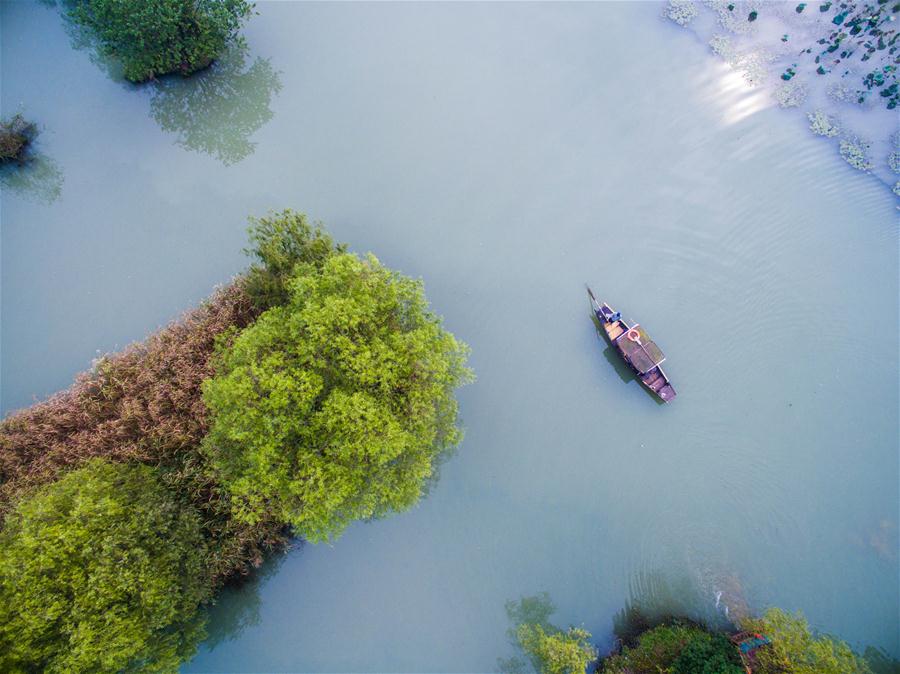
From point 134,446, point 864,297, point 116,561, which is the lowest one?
point 864,297

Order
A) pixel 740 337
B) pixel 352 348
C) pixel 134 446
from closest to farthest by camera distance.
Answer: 1. pixel 352 348
2. pixel 134 446
3. pixel 740 337

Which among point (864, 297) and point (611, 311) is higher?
point (611, 311)

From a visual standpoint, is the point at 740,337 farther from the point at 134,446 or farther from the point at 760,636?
the point at 134,446

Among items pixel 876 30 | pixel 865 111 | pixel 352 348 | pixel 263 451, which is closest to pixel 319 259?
pixel 352 348

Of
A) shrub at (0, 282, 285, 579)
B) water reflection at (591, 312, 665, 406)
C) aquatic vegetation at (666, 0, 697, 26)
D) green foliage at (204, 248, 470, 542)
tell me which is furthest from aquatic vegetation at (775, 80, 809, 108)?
shrub at (0, 282, 285, 579)

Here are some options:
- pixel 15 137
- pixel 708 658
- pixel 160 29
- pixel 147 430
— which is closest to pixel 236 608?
pixel 147 430

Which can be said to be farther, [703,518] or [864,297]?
[864,297]

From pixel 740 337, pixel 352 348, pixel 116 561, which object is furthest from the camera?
pixel 740 337
